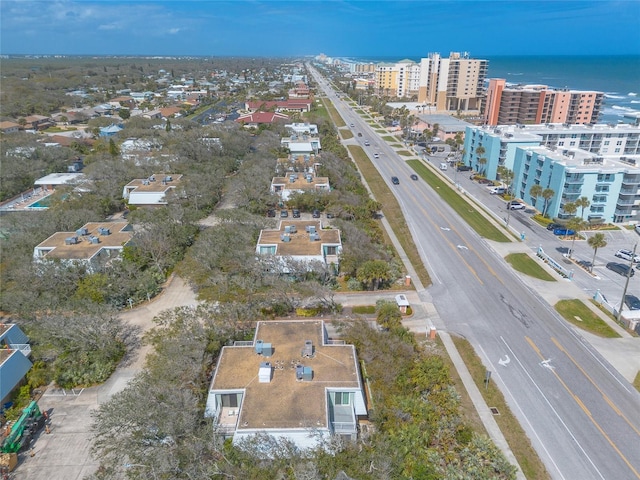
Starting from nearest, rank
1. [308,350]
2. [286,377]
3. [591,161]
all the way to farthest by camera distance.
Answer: [286,377], [308,350], [591,161]

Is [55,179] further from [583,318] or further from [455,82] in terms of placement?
[455,82]

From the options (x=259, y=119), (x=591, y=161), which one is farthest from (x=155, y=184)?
(x=259, y=119)

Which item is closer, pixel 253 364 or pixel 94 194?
pixel 253 364

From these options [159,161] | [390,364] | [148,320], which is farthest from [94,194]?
[390,364]

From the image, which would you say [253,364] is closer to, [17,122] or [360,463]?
[360,463]

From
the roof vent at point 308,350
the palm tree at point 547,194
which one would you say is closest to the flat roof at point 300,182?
the palm tree at point 547,194

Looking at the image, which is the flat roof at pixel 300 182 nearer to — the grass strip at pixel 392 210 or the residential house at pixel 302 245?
the grass strip at pixel 392 210

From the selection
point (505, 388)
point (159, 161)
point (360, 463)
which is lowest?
point (505, 388)
